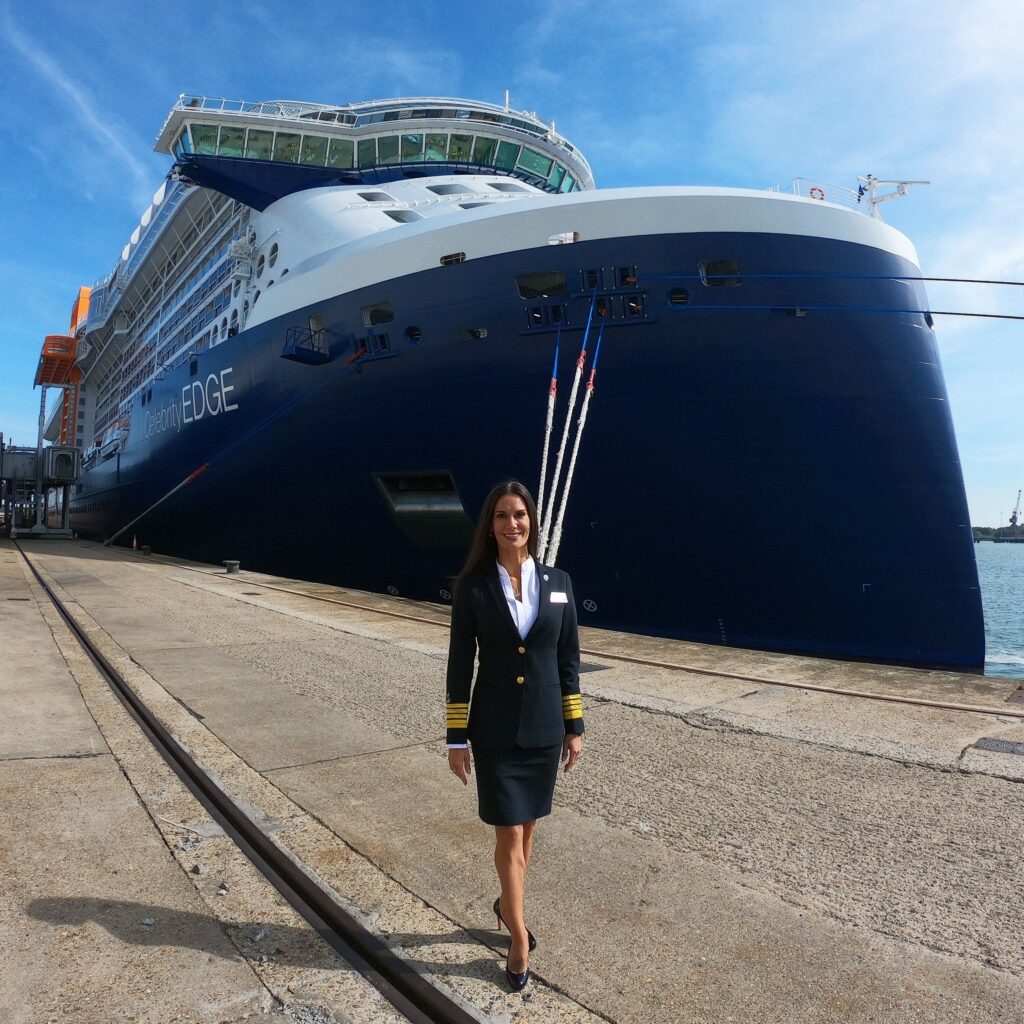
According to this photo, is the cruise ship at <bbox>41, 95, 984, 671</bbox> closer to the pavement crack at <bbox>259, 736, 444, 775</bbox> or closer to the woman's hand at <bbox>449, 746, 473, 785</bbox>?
the pavement crack at <bbox>259, 736, 444, 775</bbox>

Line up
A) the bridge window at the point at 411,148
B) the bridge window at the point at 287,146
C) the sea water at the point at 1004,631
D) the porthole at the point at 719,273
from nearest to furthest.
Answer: the porthole at the point at 719,273
the sea water at the point at 1004,631
the bridge window at the point at 287,146
the bridge window at the point at 411,148

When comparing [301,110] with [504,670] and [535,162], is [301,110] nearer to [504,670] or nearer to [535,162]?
[535,162]

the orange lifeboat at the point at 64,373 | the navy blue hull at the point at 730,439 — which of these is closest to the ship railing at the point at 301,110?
the navy blue hull at the point at 730,439

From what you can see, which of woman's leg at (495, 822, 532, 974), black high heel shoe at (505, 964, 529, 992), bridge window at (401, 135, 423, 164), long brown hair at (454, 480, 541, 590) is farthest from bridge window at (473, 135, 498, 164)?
black high heel shoe at (505, 964, 529, 992)

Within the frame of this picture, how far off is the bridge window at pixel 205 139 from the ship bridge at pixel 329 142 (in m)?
0.03

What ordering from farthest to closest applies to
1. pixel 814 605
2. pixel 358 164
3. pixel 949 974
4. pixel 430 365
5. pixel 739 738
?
pixel 358 164
pixel 430 365
pixel 814 605
pixel 739 738
pixel 949 974

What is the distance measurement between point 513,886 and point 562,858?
2.76 ft

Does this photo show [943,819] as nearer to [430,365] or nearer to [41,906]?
[41,906]

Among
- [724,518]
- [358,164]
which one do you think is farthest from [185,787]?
[358,164]

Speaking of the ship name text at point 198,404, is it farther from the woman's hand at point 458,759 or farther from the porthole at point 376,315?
the woman's hand at point 458,759

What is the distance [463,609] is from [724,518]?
302 inches

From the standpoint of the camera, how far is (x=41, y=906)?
258 centimetres

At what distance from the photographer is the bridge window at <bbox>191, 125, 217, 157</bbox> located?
765 inches

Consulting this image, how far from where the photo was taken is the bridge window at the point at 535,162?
809 inches
